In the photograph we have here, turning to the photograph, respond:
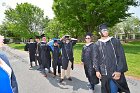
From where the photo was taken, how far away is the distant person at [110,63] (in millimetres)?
6359

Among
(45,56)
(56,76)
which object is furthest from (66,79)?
(45,56)

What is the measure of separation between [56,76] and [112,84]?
6749 mm

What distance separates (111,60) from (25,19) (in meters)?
55.9

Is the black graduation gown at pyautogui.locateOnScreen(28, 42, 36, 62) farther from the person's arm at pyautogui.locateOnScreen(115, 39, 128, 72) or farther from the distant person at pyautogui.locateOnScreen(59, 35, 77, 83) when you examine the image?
the person's arm at pyautogui.locateOnScreen(115, 39, 128, 72)

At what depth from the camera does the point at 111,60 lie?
6.37 meters

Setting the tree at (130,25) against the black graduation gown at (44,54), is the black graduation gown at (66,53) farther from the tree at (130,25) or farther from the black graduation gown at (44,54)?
the tree at (130,25)

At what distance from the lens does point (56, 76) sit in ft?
42.8

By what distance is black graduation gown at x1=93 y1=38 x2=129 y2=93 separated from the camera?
636cm

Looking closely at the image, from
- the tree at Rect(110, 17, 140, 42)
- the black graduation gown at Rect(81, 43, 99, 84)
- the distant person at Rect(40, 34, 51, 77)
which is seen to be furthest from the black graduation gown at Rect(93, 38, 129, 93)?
the tree at Rect(110, 17, 140, 42)

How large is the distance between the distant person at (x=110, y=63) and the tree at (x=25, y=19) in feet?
176

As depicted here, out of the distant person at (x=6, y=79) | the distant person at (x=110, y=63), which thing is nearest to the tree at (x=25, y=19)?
the distant person at (x=110, y=63)

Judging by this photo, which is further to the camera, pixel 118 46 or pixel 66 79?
pixel 66 79

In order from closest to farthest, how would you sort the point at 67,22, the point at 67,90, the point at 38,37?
the point at 67,90 → the point at 38,37 → the point at 67,22

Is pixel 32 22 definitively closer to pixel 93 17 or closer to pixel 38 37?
pixel 93 17
